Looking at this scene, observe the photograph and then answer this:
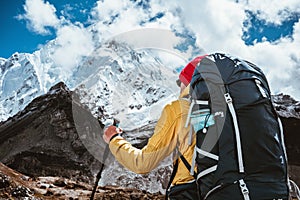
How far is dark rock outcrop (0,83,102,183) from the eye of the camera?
734 inches

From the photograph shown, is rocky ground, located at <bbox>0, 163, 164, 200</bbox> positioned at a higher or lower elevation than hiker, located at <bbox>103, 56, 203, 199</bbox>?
higher

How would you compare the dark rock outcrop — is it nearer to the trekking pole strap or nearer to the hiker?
the hiker

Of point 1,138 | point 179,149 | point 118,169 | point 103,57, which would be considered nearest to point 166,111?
point 179,149

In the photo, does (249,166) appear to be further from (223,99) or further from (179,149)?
(179,149)

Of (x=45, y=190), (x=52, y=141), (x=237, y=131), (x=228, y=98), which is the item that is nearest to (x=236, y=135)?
(x=237, y=131)

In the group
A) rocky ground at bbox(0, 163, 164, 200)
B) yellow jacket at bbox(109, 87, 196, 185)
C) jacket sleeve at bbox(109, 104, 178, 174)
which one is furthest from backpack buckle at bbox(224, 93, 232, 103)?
rocky ground at bbox(0, 163, 164, 200)

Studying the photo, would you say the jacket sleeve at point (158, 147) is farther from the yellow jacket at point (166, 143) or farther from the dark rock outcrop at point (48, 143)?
the dark rock outcrop at point (48, 143)

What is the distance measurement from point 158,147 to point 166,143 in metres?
0.07

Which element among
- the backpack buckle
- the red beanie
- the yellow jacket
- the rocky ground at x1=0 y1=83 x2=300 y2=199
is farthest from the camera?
the rocky ground at x1=0 y1=83 x2=300 y2=199

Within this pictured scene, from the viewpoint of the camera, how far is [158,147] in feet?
8.96

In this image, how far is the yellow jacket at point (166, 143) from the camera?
2.60 m

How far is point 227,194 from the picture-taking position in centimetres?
208

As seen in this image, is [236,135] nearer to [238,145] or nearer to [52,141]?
[238,145]

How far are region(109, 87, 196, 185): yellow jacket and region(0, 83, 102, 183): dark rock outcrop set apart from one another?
53.0ft
